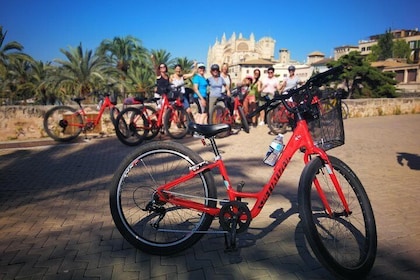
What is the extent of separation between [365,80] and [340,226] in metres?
25.6

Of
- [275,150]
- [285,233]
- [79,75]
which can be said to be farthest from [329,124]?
[79,75]

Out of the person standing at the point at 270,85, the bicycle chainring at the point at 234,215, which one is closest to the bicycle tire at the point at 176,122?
the person standing at the point at 270,85

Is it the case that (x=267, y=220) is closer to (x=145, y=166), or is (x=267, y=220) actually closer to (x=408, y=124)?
(x=145, y=166)

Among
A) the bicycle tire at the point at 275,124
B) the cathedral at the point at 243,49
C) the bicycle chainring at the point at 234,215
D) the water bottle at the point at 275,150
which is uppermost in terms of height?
the cathedral at the point at 243,49

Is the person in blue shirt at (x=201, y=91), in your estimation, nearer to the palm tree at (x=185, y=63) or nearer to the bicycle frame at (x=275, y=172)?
the bicycle frame at (x=275, y=172)

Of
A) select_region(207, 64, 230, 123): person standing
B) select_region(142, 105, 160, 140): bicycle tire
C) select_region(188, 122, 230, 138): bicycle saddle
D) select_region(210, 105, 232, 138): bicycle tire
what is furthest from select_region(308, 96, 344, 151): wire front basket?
select_region(207, 64, 230, 123): person standing

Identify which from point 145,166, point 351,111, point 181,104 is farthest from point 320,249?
point 351,111

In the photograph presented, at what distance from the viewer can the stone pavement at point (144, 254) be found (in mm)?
2355

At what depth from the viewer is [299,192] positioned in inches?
83.0

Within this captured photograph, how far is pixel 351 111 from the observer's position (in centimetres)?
1249

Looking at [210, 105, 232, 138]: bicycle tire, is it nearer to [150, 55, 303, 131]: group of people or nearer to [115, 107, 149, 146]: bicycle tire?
[150, 55, 303, 131]: group of people

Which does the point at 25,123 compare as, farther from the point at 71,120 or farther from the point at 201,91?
the point at 201,91

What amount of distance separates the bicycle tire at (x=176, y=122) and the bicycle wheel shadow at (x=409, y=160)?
4751mm

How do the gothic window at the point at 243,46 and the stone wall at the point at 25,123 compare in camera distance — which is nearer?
the stone wall at the point at 25,123
